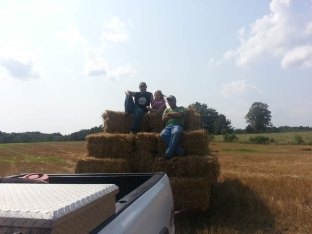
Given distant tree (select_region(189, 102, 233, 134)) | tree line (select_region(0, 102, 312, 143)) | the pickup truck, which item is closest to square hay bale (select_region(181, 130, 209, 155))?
the pickup truck

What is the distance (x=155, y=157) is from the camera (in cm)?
812

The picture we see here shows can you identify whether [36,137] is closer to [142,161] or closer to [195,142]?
[142,161]

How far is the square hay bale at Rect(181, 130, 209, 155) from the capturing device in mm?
8023

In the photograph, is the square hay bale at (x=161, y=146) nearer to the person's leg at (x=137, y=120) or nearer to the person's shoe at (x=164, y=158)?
the person's shoe at (x=164, y=158)

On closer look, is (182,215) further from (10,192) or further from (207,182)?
(10,192)

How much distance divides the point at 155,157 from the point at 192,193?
1.00 metres

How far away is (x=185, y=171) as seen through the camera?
304 inches

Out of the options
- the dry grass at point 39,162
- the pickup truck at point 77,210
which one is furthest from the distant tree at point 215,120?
the pickup truck at point 77,210

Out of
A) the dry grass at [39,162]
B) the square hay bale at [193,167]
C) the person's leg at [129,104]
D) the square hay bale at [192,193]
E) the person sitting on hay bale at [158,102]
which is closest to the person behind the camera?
the square hay bale at [192,193]

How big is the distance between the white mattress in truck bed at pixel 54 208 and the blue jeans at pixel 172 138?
5785mm

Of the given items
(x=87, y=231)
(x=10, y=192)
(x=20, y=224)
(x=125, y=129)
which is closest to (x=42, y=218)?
(x=20, y=224)

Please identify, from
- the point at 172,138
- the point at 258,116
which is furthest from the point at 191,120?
the point at 258,116

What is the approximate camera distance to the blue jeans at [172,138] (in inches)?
309

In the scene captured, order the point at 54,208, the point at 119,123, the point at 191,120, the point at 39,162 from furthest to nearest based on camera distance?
the point at 39,162 → the point at 119,123 → the point at 191,120 → the point at 54,208
